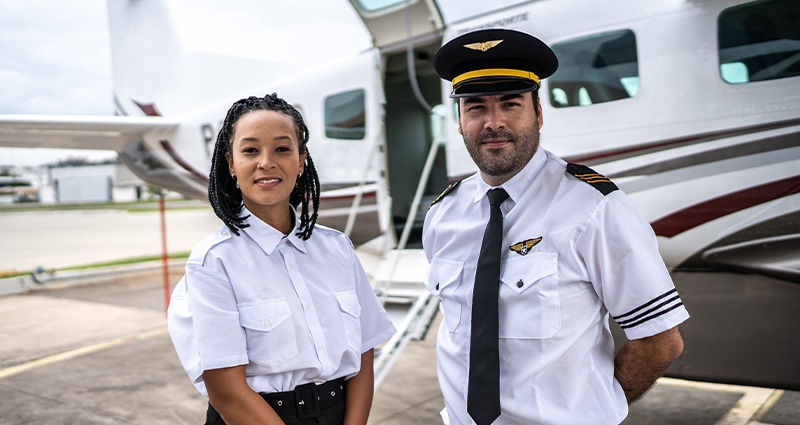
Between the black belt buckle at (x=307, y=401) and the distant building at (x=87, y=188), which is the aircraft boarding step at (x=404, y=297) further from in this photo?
the distant building at (x=87, y=188)

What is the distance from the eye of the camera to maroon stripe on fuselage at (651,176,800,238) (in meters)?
2.69

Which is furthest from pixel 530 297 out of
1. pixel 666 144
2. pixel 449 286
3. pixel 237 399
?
pixel 666 144

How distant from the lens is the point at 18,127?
6.86m

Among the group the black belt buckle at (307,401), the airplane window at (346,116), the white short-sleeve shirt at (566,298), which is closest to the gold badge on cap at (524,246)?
the white short-sleeve shirt at (566,298)

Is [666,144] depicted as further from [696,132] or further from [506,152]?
[506,152]

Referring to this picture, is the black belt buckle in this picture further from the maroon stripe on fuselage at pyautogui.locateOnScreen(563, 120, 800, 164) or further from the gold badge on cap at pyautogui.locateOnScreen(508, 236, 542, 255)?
the maroon stripe on fuselage at pyautogui.locateOnScreen(563, 120, 800, 164)

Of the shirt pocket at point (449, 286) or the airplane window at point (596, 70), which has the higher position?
the airplane window at point (596, 70)

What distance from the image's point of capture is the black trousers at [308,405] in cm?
135

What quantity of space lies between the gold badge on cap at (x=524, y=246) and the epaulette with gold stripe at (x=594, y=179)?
0.57ft

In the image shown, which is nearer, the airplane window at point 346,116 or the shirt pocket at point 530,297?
the shirt pocket at point 530,297

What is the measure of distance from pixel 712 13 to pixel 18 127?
22.5 ft

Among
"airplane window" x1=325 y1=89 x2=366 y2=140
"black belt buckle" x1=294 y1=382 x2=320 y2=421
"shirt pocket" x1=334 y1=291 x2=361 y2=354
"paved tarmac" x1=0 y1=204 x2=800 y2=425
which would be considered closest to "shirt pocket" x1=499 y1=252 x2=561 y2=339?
"shirt pocket" x1=334 y1=291 x2=361 y2=354

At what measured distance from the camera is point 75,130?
285 inches

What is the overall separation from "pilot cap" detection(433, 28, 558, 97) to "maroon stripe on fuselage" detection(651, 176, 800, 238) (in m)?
1.71
